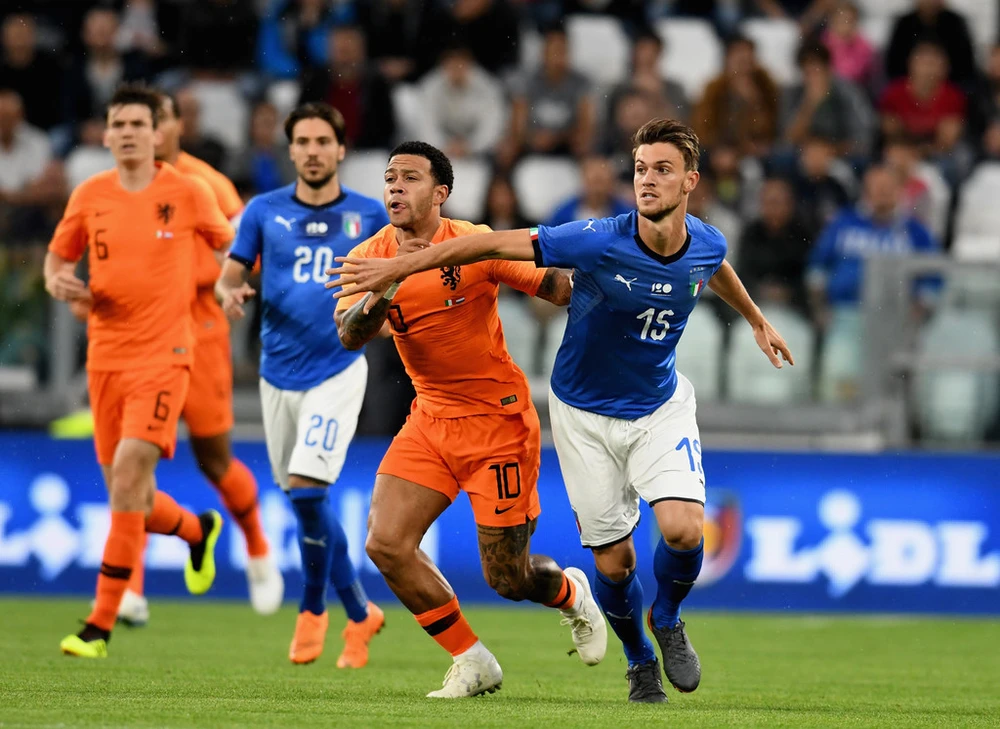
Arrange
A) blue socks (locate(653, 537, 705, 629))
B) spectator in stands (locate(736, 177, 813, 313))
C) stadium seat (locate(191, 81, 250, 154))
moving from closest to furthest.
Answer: blue socks (locate(653, 537, 705, 629)) < spectator in stands (locate(736, 177, 813, 313)) < stadium seat (locate(191, 81, 250, 154))

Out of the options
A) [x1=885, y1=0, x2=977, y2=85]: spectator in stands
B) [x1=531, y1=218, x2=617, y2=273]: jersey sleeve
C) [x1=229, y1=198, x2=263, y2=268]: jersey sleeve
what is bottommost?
[x1=229, y1=198, x2=263, y2=268]: jersey sleeve

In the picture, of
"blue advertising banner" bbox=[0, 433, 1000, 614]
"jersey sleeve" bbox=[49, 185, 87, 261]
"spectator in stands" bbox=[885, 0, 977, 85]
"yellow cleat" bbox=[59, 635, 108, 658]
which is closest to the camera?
"yellow cleat" bbox=[59, 635, 108, 658]

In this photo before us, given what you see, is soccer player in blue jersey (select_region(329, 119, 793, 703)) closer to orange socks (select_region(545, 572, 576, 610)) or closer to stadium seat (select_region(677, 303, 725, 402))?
orange socks (select_region(545, 572, 576, 610))

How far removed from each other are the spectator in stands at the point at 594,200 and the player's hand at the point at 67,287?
16.8 ft

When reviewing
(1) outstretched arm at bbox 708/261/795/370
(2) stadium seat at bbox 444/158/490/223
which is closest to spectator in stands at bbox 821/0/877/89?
(2) stadium seat at bbox 444/158/490/223

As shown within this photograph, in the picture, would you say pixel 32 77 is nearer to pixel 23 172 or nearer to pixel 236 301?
pixel 23 172

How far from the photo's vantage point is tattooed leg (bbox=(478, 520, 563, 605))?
732 centimetres

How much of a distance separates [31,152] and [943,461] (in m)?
8.71

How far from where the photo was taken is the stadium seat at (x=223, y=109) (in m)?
16.0

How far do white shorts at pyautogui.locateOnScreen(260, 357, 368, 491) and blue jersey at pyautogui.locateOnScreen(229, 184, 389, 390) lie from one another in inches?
2.8

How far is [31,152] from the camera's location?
1569 cm

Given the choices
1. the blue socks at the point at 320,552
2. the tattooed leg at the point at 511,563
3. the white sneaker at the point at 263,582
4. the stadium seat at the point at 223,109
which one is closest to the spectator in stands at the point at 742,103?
the stadium seat at the point at 223,109

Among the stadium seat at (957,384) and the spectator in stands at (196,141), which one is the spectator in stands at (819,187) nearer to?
the stadium seat at (957,384)

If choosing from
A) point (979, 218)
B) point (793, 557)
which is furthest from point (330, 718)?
point (979, 218)
